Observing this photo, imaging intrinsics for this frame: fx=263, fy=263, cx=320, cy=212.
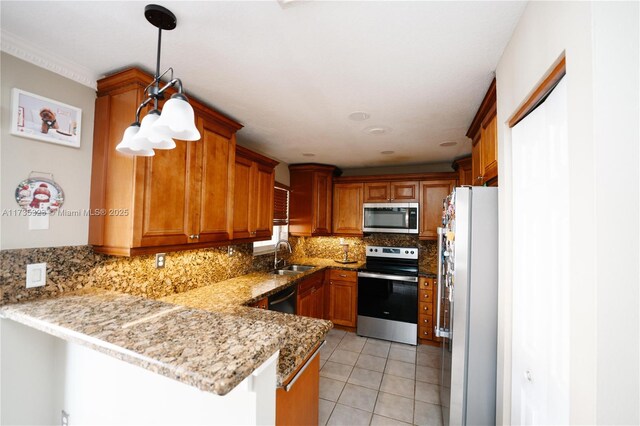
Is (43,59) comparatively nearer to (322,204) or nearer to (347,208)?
(322,204)

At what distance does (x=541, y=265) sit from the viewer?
1.09m

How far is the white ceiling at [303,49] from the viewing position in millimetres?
1138

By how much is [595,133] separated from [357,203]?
11.0ft

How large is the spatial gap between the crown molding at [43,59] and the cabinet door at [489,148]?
2.55 metres

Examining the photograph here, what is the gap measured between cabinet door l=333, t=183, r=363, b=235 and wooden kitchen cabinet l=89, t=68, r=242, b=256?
249 centimetres

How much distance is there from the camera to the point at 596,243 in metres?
0.69

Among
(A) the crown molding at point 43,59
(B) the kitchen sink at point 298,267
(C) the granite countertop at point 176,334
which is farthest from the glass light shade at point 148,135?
(B) the kitchen sink at point 298,267

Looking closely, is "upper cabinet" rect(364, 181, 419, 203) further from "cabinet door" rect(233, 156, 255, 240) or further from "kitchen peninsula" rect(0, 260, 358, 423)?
"kitchen peninsula" rect(0, 260, 358, 423)

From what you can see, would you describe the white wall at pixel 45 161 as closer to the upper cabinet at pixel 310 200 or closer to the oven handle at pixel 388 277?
the upper cabinet at pixel 310 200

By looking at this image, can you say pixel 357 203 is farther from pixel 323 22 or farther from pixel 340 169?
pixel 323 22

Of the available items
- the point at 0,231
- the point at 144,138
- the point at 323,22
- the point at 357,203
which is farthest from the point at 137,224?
the point at 357,203

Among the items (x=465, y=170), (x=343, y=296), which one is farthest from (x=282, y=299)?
(x=465, y=170)

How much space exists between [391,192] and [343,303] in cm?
176

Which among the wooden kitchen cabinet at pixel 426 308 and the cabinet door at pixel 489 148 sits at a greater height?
the cabinet door at pixel 489 148
